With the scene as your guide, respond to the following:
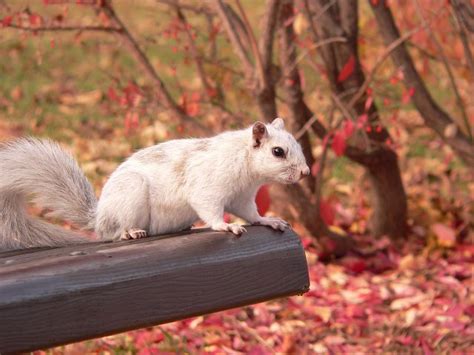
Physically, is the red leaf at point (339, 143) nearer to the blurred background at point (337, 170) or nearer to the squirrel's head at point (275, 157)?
the blurred background at point (337, 170)

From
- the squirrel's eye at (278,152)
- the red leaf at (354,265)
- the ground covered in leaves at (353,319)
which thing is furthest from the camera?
the red leaf at (354,265)

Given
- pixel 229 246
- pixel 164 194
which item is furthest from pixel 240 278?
pixel 164 194

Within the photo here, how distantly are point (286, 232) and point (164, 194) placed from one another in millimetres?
370

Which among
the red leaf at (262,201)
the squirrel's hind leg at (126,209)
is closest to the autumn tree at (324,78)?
the red leaf at (262,201)

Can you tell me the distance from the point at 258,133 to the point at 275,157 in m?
0.08

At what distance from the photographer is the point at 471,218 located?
4.77 meters

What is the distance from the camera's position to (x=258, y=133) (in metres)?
2.32

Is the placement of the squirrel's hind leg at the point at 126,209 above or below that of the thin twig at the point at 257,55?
below

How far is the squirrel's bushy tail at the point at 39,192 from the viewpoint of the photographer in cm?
232

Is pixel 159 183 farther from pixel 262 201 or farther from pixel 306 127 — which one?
pixel 306 127

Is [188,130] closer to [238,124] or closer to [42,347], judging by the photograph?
[238,124]

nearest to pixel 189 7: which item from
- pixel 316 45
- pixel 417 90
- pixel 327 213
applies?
pixel 316 45

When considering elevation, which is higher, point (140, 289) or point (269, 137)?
point (269, 137)

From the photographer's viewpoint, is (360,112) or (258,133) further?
(360,112)
